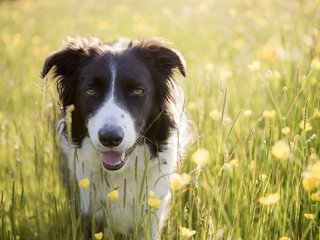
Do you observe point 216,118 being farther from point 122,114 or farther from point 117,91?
point 117,91

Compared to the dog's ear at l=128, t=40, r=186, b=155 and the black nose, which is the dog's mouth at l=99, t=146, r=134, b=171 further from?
the dog's ear at l=128, t=40, r=186, b=155

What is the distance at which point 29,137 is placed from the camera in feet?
14.4

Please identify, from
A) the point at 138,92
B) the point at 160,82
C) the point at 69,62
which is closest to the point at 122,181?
the point at 138,92

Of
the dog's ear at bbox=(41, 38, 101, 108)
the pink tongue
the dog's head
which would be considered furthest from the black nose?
the dog's ear at bbox=(41, 38, 101, 108)

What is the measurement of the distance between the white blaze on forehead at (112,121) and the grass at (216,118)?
245 millimetres

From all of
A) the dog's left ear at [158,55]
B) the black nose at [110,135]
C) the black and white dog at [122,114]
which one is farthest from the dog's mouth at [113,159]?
the dog's left ear at [158,55]

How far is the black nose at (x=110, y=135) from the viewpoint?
8.27 feet

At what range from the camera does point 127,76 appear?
2941 millimetres

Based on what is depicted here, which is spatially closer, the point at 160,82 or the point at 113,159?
the point at 113,159

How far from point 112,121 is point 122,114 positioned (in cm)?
12

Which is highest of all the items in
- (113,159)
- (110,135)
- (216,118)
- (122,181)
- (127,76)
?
(127,76)

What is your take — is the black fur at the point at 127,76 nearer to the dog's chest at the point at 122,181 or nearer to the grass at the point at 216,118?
the dog's chest at the point at 122,181

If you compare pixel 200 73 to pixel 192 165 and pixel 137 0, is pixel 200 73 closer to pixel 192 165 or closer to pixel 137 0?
pixel 192 165

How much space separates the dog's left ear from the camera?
324cm
